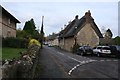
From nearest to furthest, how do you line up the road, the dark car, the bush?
the road
the dark car
the bush

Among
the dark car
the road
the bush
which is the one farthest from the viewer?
the bush

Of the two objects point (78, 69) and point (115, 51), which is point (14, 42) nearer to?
point (115, 51)

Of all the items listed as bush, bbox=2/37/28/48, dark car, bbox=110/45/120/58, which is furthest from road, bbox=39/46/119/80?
bush, bbox=2/37/28/48

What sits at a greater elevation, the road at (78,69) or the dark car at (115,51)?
the dark car at (115,51)

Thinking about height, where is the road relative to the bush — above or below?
below

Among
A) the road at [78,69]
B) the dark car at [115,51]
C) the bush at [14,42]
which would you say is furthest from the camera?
the bush at [14,42]

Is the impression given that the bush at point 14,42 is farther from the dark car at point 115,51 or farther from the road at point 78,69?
the road at point 78,69

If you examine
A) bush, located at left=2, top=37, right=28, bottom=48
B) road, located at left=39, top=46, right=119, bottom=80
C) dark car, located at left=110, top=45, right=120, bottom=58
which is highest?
bush, located at left=2, top=37, right=28, bottom=48

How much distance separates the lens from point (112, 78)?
13891 mm

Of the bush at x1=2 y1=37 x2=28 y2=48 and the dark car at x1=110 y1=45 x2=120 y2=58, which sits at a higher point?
the bush at x1=2 y1=37 x2=28 y2=48

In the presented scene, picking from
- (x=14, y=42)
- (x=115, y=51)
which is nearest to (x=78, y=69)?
(x=115, y=51)

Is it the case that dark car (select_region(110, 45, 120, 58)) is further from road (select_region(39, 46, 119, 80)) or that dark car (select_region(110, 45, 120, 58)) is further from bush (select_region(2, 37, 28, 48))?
bush (select_region(2, 37, 28, 48))

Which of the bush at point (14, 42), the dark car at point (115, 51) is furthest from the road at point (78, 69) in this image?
the bush at point (14, 42)

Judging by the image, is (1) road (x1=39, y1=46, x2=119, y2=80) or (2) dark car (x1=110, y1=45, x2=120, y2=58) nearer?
(1) road (x1=39, y1=46, x2=119, y2=80)
